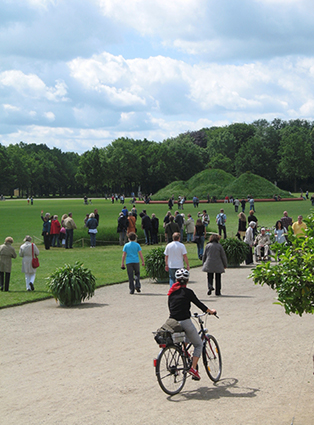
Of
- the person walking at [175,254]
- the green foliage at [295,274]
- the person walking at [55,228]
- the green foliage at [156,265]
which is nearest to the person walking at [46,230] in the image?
the person walking at [55,228]

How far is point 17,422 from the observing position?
6129 mm

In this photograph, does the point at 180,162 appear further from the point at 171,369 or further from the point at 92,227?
the point at 171,369

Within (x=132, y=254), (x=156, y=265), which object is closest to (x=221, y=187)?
(x=156, y=265)

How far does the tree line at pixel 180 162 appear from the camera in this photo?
120m

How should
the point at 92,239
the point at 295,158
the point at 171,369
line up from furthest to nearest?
the point at 295,158 < the point at 92,239 < the point at 171,369

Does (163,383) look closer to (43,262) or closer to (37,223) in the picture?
(43,262)

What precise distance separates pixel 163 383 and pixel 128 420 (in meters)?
0.87

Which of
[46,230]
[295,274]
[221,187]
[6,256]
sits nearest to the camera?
[295,274]

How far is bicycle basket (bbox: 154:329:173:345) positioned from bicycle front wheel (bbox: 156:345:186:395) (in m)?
0.07

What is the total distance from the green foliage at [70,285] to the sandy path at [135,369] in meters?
0.43

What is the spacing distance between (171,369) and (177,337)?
0.40m

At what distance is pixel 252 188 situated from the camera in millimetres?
83875

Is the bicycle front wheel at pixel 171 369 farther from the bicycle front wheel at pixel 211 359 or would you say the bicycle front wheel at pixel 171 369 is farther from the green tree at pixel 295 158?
the green tree at pixel 295 158

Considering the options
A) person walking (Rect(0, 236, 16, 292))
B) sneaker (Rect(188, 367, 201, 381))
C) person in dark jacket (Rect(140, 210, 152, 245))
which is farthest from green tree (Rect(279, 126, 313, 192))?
sneaker (Rect(188, 367, 201, 381))
